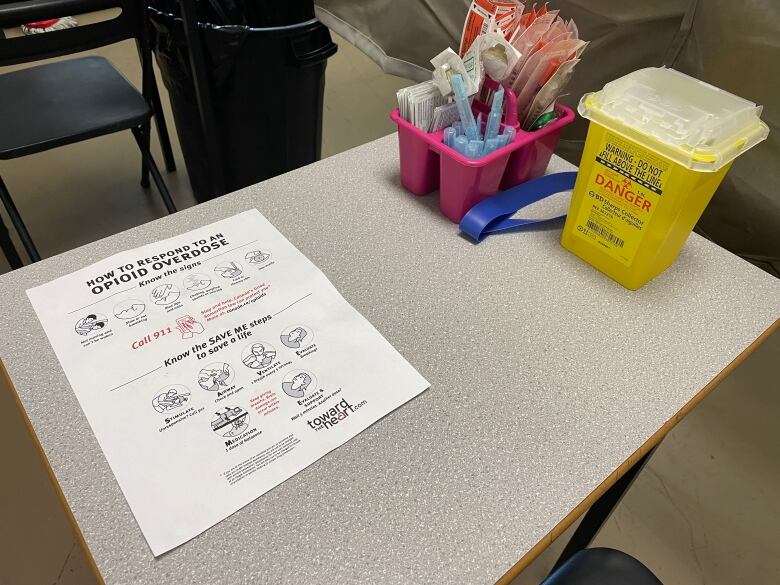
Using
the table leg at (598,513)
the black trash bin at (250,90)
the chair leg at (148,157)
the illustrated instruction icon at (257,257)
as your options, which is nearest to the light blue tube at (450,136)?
the illustrated instruction icon at (257,257)

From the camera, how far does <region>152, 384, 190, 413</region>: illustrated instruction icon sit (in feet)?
1.64

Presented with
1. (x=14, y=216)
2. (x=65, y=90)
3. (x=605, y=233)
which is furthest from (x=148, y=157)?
(x=605, y=233)

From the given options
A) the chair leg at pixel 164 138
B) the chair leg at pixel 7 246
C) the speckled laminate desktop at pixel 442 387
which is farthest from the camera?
the chair leg at pixel 164 138

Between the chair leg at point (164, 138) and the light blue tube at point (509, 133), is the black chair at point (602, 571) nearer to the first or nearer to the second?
the light blue tube at point (509, 133)

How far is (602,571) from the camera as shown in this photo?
1.89 feet

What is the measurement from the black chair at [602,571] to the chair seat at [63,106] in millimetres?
1301

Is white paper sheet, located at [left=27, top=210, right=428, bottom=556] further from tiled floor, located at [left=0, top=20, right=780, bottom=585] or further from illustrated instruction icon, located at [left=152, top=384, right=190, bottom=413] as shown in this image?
tiled floor, located at [left=0, top=20, right=780, bottom=585]

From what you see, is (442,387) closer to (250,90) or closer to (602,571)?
(602,571)

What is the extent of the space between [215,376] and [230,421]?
5 centimetres

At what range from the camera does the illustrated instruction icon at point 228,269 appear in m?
0.63

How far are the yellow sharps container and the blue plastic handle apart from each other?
77mm

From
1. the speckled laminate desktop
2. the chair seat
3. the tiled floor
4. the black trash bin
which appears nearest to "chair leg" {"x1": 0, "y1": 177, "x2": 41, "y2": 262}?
the chair seat

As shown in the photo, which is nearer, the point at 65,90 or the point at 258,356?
the point at 258,356

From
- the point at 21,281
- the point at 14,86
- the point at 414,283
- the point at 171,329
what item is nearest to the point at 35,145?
the point at 14,86
